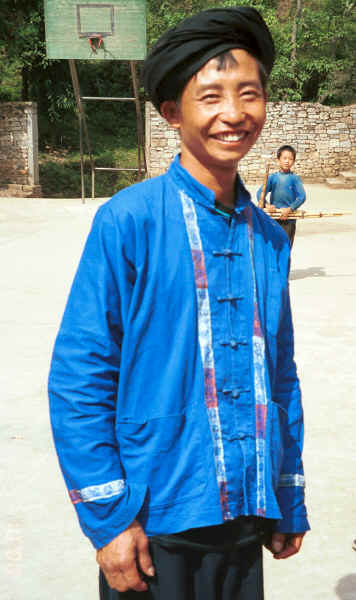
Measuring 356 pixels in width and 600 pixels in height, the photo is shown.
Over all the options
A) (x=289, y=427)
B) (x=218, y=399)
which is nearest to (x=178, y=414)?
(x=218, y=399)

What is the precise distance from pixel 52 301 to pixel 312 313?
2.52 metres

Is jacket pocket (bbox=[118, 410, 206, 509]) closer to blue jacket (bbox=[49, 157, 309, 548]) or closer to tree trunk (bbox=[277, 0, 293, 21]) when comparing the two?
blue jacket (bbox=[49, 157, 309, 548])

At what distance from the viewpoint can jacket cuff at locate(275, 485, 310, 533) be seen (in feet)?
5.45

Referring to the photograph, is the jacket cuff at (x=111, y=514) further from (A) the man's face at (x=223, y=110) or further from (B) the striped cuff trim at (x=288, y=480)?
(A) the man's face at (x=223, y=110)

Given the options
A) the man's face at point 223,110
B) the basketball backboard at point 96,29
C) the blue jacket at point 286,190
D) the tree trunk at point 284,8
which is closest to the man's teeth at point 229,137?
the man's face at point 223,110

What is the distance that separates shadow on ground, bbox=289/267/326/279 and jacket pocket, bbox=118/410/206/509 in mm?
7405

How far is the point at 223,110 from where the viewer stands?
1.49 meters

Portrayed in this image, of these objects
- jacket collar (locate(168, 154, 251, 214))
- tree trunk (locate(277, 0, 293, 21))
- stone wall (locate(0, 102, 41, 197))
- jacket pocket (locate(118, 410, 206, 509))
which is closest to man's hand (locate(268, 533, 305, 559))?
jacket pocket (locate(118, 410, 206, 509))

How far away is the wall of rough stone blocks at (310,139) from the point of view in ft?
74.8

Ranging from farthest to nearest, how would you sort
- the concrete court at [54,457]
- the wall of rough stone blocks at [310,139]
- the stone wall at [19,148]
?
1. the wall of rough stone blocks at [310,139]
2. the stone wall at [19,148]
3. the concrete court at [54,457]

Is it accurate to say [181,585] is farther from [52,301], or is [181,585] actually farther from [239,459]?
[52,301]

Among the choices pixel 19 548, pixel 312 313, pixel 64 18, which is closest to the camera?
pixel 19 548

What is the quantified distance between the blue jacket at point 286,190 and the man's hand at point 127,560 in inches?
271

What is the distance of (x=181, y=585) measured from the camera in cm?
149
